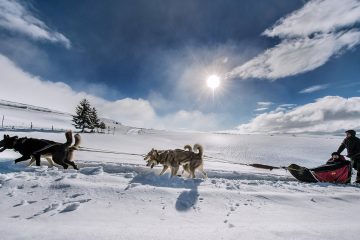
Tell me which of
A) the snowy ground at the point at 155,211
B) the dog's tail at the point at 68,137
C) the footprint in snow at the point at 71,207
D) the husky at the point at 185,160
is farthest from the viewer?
the husky at the point at 185,160

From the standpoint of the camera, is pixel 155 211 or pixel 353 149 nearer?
pixel 155 211

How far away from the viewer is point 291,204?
492 centimetres

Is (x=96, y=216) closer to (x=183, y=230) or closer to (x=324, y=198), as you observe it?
(x=183, y=230)

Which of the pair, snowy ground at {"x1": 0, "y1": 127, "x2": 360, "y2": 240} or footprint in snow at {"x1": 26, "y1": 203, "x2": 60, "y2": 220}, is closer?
snowy ground at {"x1": 0, "y1": 127, "x2": 360, "y2": 240}

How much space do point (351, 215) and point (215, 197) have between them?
241 centimetres

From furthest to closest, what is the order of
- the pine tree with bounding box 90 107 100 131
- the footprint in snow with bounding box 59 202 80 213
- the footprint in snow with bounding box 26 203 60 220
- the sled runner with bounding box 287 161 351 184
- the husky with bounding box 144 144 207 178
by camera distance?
the pine tree with bounding box 90 107 100 131, the sled runner with bounding box 287 161 351 184, the husky with bounding box 144 144 207 178, the footprint in snow with bounding box 59 202 80 213, the footprint in snow with bounding box 26 203 60 220

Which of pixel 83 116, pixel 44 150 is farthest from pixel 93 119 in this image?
pixel 44 150

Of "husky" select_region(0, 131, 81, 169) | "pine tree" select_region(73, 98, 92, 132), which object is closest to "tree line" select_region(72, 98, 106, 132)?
"pine tree" select_region(73, 98, 92, 132)

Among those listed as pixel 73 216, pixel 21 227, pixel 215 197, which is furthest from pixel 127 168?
pixel 21 227

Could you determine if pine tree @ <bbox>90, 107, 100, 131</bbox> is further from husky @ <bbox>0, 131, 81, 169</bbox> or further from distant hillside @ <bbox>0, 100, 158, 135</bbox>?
husky @ <bbox>0, 131, 81, 169</bbox>

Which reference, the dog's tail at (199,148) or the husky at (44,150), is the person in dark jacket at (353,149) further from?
the husky at (44,150)

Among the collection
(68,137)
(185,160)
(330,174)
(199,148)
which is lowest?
(330,174)

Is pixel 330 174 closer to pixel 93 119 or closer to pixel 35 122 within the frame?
pixel 93 119

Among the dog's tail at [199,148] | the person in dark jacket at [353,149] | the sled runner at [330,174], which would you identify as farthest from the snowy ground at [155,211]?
the person in dark jacket at [353,149]
